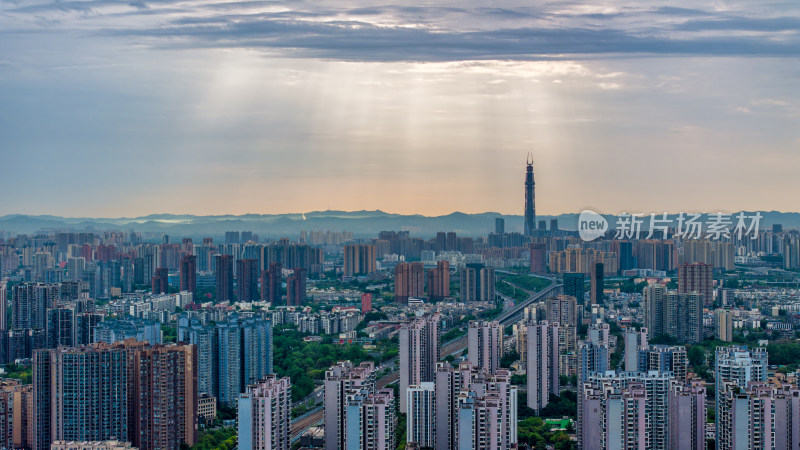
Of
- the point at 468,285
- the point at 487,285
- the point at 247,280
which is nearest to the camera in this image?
the point at 247,280

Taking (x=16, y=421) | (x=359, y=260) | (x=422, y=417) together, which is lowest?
(x=16, y=421)

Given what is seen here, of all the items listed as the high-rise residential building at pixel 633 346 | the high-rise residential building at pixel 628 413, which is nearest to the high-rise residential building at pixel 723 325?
the high-rise residential building at pixel 633 346

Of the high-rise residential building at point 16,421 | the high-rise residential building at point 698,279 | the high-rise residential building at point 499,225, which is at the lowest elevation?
the high-rise residential building at point 16,421

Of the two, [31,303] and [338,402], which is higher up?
[31,303]

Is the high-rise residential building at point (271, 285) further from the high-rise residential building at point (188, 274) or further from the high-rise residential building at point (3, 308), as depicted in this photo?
the high-rise residential building at point (3, 308)

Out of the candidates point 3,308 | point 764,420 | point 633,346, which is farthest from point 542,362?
point 3,308

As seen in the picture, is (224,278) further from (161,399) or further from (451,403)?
(451,403)
